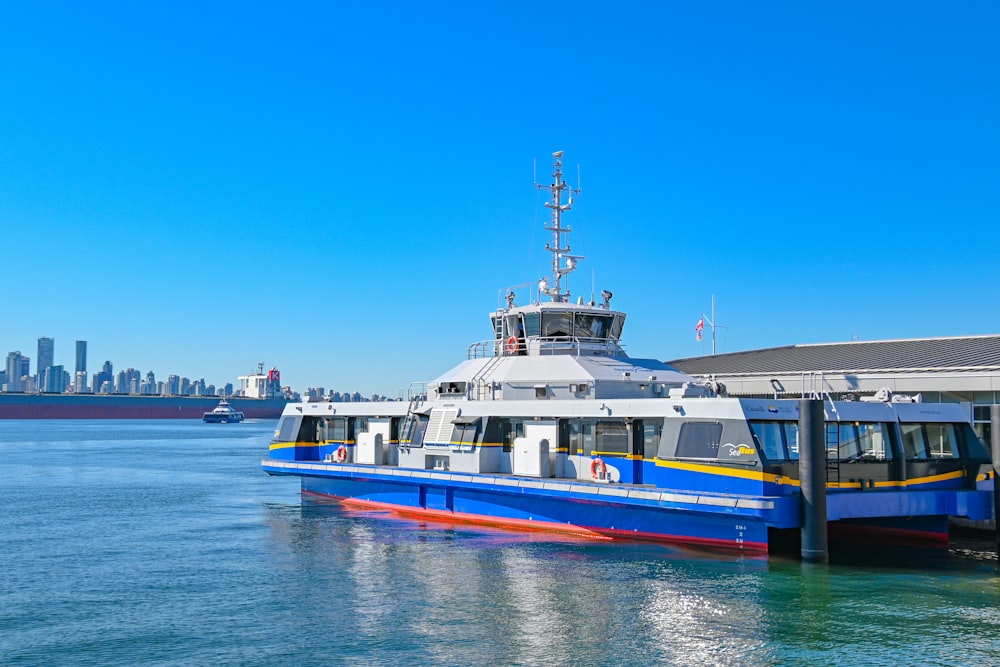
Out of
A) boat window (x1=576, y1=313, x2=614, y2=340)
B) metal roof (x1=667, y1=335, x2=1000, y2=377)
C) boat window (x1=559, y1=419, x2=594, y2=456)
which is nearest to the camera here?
boat window (x1=559, y1=419, x2=594, y2=456)

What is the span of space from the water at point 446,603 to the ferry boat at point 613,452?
39.2 inches

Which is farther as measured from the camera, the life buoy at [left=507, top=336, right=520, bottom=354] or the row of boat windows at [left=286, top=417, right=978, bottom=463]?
the life buoy at [left=507, top=336, right=520, bottom=354]

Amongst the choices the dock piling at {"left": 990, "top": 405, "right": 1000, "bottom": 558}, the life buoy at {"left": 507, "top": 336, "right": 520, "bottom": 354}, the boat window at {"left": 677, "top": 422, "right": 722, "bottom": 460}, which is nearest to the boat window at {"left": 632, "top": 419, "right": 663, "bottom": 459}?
the boat window at {"left": 677, "top": 422, "right": 722, "bottom": 460}

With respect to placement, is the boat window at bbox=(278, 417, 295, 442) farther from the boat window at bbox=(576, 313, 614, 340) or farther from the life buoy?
the boat window at bbox=(576, 313, 614, 340)

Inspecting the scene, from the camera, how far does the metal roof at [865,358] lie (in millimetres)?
30250

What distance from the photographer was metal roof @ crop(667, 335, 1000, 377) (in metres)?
30.2

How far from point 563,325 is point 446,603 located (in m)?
13.1

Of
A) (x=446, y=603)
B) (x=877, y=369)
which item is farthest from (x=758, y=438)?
(x=877, y=369)

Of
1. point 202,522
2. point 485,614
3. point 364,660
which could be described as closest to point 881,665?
point 485,614

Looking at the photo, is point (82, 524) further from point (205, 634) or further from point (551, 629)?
point (551, 629)

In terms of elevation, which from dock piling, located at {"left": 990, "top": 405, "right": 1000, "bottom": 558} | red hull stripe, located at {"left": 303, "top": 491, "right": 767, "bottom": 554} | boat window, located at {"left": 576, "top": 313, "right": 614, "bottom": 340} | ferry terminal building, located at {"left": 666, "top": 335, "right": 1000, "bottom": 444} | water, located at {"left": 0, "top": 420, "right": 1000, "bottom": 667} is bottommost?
water, located at {"left": 0, "top": 420, "right": 1000, "bottom": 667}

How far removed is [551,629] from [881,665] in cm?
492

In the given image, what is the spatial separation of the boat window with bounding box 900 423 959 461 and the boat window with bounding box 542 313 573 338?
33.7ft

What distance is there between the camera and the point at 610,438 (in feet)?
73.5
